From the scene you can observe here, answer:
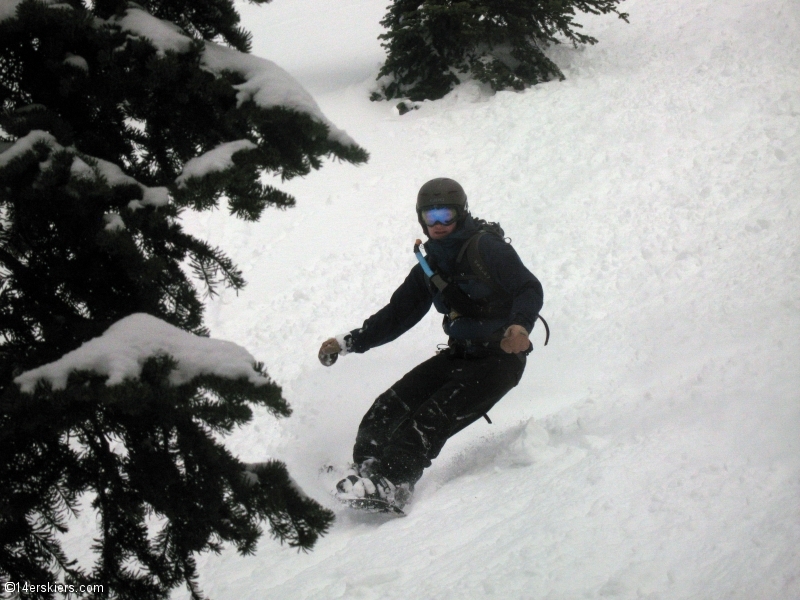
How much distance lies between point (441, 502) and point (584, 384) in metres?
2.17

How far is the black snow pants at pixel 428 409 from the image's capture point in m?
4.70

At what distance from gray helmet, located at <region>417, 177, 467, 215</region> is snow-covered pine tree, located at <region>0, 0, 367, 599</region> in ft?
8.24

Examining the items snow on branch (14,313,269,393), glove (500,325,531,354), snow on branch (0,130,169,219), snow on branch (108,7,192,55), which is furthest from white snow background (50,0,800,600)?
snow on branch (108,7,192,55)

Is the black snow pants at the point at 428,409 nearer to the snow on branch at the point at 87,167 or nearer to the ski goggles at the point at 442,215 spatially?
the ski goggles at the point at 442,215

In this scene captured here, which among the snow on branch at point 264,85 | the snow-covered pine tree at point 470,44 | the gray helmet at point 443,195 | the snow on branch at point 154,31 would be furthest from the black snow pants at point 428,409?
the snow-covered pine tree at point 470,44

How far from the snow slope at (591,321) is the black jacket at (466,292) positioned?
2.65ft

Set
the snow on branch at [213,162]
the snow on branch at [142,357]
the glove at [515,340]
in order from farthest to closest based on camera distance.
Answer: the glove at [515,340] → the snow on branch at [213,162] → the snow on branch at [142,357]

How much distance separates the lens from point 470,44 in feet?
42.8

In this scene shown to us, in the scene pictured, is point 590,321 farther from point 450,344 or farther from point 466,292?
point 466,292

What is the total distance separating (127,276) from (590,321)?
18.3ft

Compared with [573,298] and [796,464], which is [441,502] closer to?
[796,464]

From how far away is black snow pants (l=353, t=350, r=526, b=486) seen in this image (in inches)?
185

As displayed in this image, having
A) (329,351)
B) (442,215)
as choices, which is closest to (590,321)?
(442,215)

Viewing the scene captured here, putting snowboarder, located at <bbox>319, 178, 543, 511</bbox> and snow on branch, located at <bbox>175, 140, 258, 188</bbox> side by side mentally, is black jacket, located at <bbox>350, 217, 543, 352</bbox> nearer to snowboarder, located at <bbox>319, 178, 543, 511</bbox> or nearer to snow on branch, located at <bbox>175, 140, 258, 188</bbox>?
snowboarder, located at <bbox>319, 178, 543, 511</bbox>
